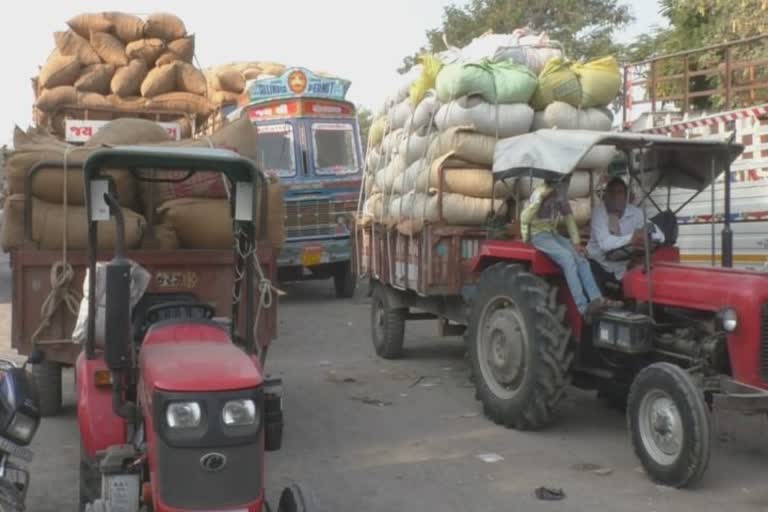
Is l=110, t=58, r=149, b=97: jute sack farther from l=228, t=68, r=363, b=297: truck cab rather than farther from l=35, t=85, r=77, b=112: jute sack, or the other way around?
l=228, t=68, r=363, b=297: truck cab

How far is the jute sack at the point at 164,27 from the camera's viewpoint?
1368cm

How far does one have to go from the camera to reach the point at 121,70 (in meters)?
13.2

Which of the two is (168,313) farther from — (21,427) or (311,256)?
(311,256)

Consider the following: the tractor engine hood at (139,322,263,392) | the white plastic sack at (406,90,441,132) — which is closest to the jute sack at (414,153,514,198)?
the white plastic sack at (406,90,441,132)

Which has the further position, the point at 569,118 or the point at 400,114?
the point at 400,114

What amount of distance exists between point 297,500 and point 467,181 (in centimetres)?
494

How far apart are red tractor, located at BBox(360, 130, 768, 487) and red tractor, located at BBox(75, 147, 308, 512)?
245 centimetres

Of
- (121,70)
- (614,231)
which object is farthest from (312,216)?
(614,231)

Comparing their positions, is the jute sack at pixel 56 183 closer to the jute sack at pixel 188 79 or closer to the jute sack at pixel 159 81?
the jute sack at pixel 159 81

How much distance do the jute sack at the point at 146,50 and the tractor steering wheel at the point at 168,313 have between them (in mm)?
9846

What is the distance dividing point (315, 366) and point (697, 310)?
15.5 ft

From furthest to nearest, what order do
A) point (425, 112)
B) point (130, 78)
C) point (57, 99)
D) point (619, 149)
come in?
point (130, 78)
point (57, 99)
point (425, 112)
point (619, 149)

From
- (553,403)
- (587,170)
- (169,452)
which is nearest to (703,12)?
(587,170)

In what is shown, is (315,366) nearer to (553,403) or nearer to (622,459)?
(553,403)
